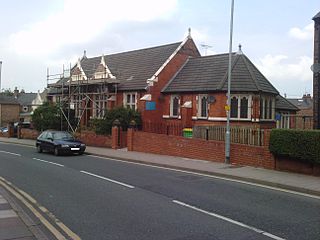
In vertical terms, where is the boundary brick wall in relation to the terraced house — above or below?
below

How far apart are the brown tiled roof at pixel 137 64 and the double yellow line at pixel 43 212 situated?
72.6ft

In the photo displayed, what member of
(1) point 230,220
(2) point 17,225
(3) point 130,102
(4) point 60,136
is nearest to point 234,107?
(3) point 130,102

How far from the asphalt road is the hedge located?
125 inches

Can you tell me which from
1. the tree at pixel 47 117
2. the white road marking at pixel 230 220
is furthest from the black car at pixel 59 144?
the white road marking at pixel 230 220

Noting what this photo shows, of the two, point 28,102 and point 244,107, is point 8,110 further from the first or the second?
point 244,107

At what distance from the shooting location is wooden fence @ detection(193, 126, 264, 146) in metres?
17.3

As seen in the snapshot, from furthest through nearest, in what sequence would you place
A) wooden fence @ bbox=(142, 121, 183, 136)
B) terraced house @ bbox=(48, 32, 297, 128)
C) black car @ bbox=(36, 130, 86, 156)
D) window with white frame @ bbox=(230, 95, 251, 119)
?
1. terraced house @ bbox=(48, 32, 297, 128)
2. window with white frame @ bbox=(230, 95, 251, 119)
3. wooden fence @ bbox=(142, 121, 183, 136)
4. black car @ bbox=(36, 130, 86, 156)

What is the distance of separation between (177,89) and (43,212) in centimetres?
2447

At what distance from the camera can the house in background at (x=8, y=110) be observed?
77875 millimetres

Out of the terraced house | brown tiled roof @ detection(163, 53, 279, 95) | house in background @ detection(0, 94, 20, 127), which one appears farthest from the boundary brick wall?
house in background @ detection(0, 94, 20, 127)

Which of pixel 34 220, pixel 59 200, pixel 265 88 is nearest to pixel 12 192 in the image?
pixel 59 200

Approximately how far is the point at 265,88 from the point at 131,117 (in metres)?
10.3

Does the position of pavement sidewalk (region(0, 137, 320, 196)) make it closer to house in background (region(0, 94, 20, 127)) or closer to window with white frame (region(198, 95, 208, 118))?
window with white frame (region(198, 95, 208, 118))

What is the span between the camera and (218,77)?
3014 cm
